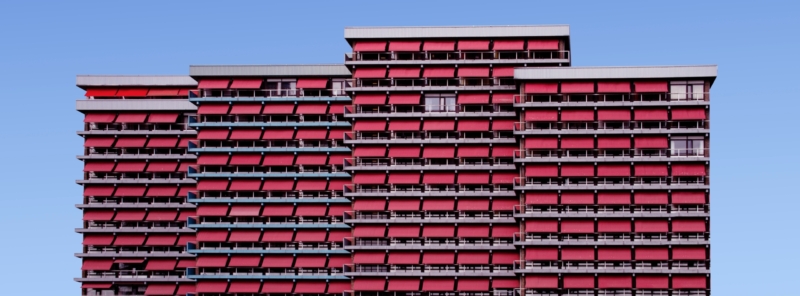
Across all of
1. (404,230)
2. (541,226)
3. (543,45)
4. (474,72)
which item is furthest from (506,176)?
(543,45)

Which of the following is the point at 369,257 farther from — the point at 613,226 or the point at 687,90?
the point at 687,90

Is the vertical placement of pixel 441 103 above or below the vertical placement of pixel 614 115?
above

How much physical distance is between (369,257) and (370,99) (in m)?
17.2

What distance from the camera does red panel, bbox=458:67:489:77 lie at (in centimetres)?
19550

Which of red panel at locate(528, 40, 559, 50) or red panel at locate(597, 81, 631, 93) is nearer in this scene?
red panel at locate(597, 81, 631, 93)

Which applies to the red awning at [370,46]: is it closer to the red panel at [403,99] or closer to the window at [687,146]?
the red panel at [403,99]

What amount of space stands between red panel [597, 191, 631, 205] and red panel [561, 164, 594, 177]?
246 cm

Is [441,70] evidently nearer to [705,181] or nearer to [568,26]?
[568,26]

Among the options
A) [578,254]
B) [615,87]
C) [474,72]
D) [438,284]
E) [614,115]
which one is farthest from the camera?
[474,72]

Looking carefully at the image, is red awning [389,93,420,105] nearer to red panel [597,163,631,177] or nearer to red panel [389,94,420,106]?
red panel [389,94,420,106]

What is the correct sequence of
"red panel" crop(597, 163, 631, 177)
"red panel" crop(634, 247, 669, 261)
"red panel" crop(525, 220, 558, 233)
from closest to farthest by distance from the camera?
"red panel" crop(634, 247, 669, 261) < "red panel" crop(525, 220, 558, 233) < "red panel" crop(597, 163, 631, 177)

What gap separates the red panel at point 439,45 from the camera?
19662 centimetres

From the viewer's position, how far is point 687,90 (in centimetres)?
18725

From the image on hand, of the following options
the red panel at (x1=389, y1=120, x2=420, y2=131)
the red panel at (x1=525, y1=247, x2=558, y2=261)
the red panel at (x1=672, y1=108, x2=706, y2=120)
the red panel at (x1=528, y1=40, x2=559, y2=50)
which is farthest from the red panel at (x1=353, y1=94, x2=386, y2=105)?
the red panel at (x1=672, y1=108, x2=706, y2=120)
